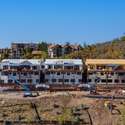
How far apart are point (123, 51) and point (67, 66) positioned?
1653 centimetres

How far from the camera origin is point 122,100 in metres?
40.5

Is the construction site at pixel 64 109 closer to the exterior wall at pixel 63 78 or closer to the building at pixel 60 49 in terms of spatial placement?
the exterior wall at pixel 63 78

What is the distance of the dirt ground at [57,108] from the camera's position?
3628 cm

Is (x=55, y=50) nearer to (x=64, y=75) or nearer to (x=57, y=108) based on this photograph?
(x=64, y=75)

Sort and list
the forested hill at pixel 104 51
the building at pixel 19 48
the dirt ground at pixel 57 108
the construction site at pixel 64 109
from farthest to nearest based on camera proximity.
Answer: the building at pixel 19 48 < the forested hill at pixel 104 51 < the dirt ground at pixel 57 108 < the construction site at pixel 64 109

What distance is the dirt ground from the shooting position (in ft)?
119

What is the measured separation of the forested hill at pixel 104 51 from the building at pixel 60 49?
2.39 meters

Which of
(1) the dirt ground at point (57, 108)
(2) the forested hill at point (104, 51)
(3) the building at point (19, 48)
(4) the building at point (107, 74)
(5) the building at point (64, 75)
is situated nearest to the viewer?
(1) the dirt ground at point (57, 108)

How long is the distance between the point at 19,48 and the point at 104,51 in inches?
587

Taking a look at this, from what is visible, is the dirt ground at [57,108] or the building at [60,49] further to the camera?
the building at [60,49]

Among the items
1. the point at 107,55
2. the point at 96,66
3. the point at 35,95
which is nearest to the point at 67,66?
the point at 96,66

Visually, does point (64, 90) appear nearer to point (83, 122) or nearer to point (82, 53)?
point (83, 122)

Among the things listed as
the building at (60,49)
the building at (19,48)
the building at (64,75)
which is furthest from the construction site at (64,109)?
the building at (19,48)

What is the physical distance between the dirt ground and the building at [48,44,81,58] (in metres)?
30.3
